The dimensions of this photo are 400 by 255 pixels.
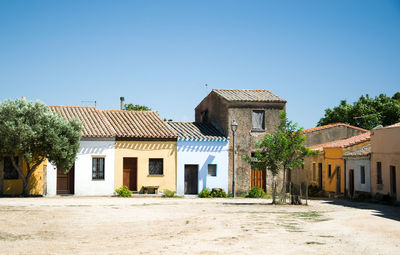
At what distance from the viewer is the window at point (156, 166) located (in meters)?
28.5

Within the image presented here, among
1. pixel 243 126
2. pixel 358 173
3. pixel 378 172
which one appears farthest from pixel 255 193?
pixel 378 172

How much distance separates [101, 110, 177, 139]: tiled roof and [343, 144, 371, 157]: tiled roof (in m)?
10.6

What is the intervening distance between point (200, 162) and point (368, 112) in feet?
86.2

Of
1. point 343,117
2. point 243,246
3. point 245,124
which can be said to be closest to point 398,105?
point 343,117

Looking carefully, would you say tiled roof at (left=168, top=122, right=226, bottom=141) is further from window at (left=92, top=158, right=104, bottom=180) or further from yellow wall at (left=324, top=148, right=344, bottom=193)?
yellow wall at (left=324, top=148, right=344, bottom=193)

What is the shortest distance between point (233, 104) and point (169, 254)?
2061 cm

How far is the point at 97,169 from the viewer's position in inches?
1079

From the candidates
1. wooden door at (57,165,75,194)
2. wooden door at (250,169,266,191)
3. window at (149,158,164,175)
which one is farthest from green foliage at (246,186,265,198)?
wooden door at (57,165,75,194)

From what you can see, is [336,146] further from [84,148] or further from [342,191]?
[84,148]

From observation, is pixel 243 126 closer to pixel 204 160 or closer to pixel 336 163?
pixel 204 160

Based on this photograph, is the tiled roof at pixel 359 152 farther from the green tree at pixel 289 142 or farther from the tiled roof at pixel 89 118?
the tiled roof at pixel 89 118

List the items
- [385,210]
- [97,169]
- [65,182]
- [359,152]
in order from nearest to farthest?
1. [385,210]
2. [65,182]
3. [97,169]
4. [359,152]

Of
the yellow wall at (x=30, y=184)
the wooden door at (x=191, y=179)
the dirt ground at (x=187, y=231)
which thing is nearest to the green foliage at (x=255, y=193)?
the wooden door at (x=191, y=179)

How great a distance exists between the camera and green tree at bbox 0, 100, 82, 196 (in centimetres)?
2348
